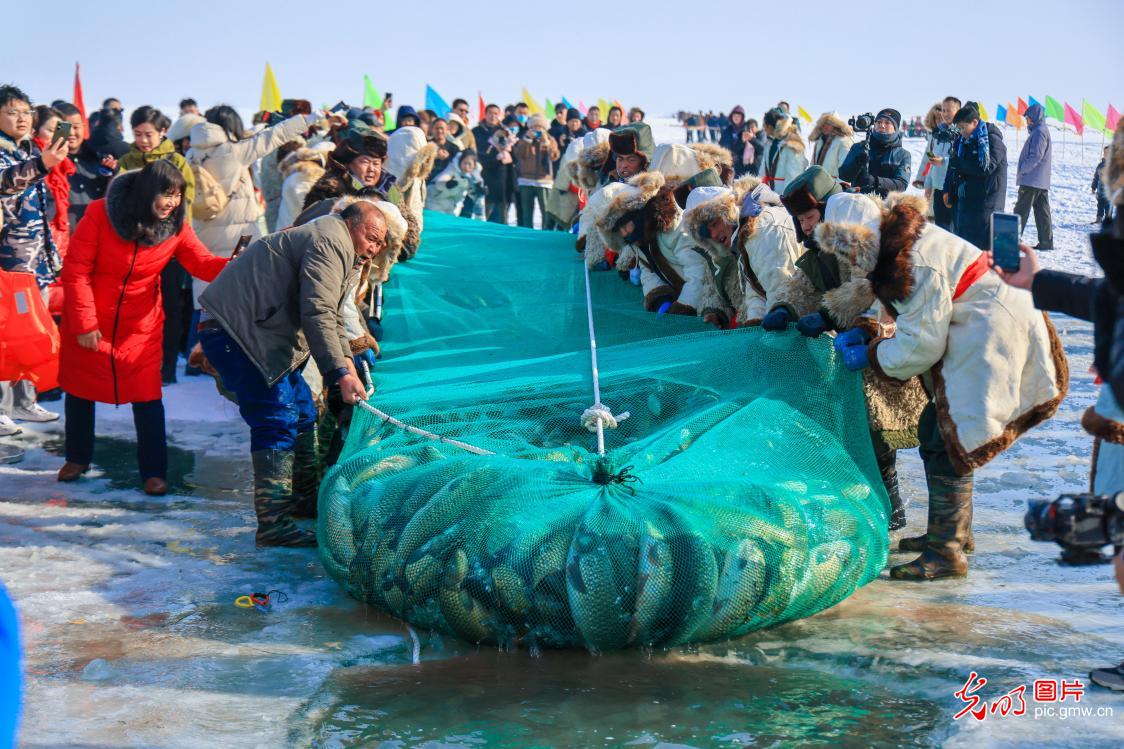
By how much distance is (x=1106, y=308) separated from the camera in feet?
8.89

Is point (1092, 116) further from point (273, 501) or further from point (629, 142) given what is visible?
point (273, 501)

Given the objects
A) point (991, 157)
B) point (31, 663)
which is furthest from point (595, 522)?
point (991, 157)

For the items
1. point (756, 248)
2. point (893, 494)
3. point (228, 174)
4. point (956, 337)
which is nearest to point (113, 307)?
point (228, 174)

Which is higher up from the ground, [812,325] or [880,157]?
[880,157]

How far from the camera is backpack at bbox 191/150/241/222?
782cm

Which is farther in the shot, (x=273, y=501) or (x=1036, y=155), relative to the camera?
(x=1036, y=155)

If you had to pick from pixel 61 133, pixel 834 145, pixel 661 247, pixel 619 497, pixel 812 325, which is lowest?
pixel 619 497

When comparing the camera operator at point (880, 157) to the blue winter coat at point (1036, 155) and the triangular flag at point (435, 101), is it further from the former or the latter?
the triangular flag at point (435, 101)

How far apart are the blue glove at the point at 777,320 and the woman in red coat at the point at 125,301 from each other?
2745 mm

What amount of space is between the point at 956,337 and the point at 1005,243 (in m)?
1.45

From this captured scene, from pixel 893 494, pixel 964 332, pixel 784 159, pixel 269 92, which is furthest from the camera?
pixel 269 92

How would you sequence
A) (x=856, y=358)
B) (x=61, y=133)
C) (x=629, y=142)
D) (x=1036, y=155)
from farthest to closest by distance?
(x=1036, y=155) → (x=629, y=142) → (x=61, y=133) → (x=856, y=358)

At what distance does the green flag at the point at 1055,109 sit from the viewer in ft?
89.6

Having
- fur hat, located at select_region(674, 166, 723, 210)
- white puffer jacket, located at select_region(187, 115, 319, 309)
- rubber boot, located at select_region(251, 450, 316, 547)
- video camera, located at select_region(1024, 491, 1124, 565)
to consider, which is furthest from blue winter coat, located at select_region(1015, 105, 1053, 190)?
video camera, located at select_region(1024, 491, 1124, 565)
